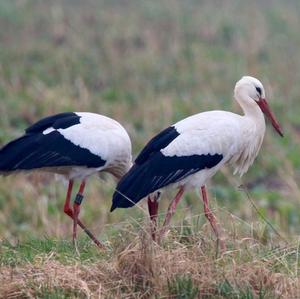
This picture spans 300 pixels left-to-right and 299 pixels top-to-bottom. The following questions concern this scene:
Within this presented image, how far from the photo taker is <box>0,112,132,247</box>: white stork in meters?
7.55

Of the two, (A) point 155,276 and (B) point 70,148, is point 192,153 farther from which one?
(A) point 155,276

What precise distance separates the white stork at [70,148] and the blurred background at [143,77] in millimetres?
495

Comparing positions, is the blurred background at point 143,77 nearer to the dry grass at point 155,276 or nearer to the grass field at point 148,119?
the grass field at point 148,119

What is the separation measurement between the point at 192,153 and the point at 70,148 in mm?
986

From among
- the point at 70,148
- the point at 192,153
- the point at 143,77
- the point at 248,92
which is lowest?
the point at 143,77

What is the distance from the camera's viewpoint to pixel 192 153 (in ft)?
23.5

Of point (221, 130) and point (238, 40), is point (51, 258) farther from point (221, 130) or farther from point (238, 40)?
point (238, 40)

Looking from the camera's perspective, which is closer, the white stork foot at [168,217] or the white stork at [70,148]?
the white stork foot at [168,217]

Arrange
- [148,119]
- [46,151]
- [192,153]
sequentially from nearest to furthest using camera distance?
[192,153], [46,151], [148,119]

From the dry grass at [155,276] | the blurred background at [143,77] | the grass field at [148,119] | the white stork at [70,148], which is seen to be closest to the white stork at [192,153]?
the grass field at [148,119]

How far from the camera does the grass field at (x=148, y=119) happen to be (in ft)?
18.9

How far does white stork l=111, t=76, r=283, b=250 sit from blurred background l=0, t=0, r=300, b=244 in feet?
2.61

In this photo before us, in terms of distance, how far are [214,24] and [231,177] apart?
6.59m

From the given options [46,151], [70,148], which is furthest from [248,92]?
[46,151]
